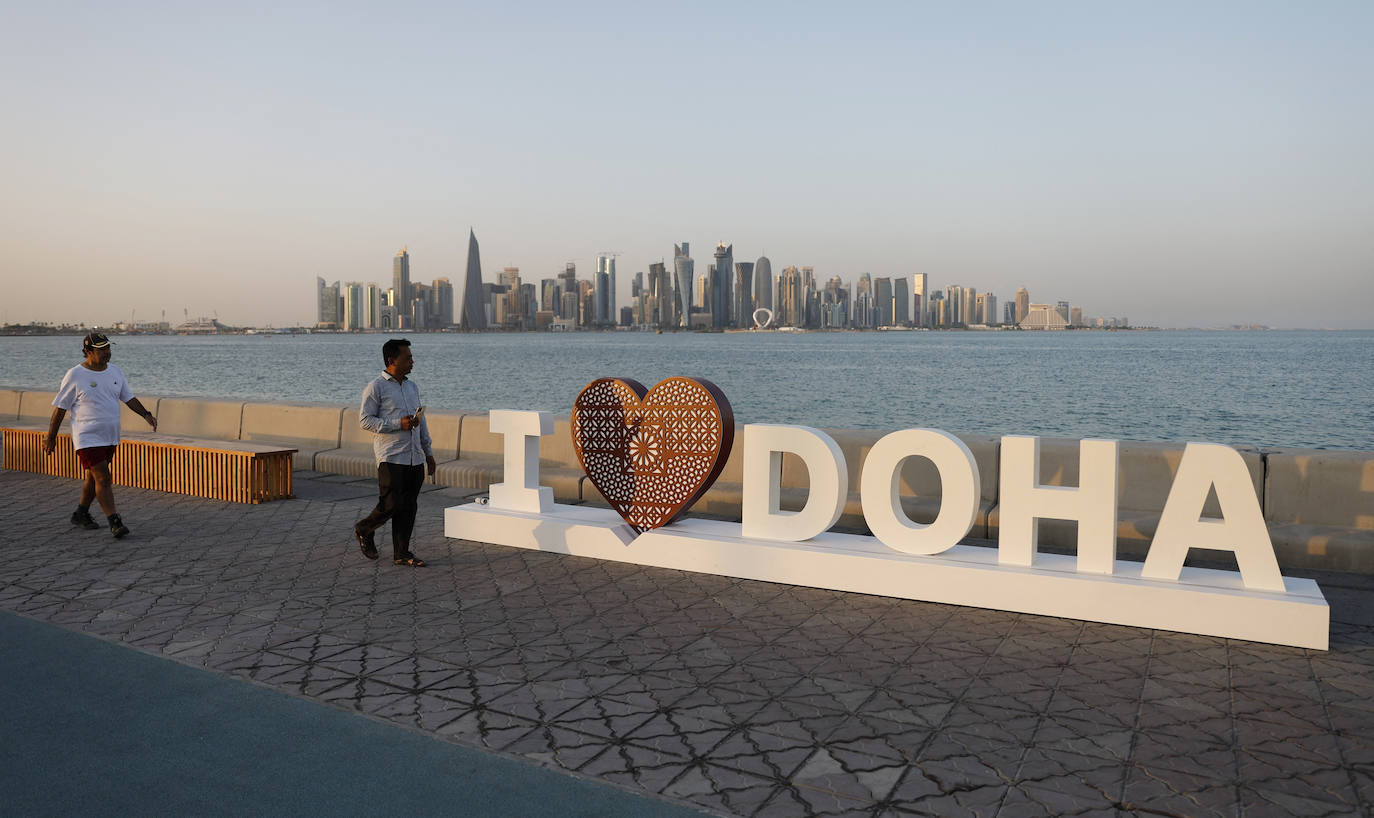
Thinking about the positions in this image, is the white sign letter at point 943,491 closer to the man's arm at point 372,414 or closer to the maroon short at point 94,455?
the man's arm at point 372,414

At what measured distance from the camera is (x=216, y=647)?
6227 mm

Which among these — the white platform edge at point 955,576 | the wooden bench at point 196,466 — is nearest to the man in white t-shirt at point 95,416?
the wooden bench at point 196,466

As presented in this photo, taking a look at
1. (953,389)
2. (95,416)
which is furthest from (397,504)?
(953,389)

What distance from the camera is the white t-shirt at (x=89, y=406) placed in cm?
972

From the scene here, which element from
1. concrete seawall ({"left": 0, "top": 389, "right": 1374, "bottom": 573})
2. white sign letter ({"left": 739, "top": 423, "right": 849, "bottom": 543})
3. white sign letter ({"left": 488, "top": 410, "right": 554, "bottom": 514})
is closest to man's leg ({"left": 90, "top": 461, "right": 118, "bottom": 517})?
white sign letter ({"left": 488, "top": 410, "right": 554, "bottom": 514})

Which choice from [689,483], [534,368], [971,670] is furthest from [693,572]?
[534,368]

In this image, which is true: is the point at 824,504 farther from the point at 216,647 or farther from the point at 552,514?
the point at 216,647

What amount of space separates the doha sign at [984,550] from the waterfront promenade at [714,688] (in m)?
0.17

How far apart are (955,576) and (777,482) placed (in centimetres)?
185

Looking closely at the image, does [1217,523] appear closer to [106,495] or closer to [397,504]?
[397,504]

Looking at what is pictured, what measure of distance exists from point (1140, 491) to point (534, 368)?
101403 millimetres

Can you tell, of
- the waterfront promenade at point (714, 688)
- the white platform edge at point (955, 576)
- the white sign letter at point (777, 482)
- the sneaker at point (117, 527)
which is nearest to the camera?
the waterfront promenade at point (714, 688)

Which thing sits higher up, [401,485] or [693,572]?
[401,485]

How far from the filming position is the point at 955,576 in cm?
744
